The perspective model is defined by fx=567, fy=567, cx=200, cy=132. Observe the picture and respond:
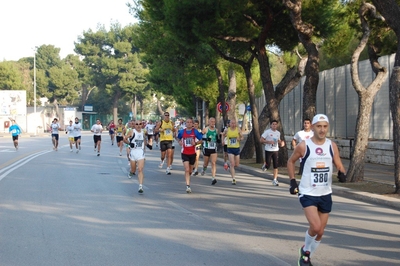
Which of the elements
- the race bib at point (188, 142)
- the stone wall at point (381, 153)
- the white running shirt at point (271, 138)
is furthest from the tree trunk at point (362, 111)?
the stone wall at point (381, 153)

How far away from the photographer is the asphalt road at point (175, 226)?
7.02 m

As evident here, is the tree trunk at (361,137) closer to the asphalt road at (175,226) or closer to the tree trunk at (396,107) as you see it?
the asphalt road at (175,226)

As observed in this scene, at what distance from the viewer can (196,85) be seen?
119 feet

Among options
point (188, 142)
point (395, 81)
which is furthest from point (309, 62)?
point (188, 142)

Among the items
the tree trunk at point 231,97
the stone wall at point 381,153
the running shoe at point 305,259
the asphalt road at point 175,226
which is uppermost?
the tree trunk at point 231,97

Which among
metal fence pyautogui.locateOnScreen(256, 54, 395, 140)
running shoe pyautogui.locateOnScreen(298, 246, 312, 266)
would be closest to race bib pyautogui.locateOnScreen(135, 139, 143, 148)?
running shoe pyautogui.locateOnScreen(298, 246, 312, 266)

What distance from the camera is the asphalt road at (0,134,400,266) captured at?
702cm

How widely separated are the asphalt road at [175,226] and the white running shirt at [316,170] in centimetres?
95

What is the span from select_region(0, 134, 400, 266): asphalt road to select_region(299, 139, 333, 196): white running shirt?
0.95 m

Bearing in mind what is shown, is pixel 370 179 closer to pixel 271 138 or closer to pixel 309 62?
pixel 271 138

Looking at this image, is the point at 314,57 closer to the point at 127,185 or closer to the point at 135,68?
the point at 127,185

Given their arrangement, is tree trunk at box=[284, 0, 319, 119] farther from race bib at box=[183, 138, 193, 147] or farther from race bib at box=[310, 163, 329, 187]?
race bib at box=[310, 163, 329, 187]

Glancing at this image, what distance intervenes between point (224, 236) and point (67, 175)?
10.5 m

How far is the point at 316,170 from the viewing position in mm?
6473
